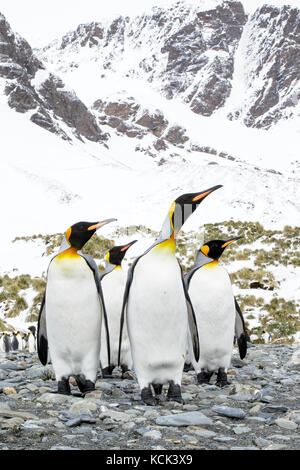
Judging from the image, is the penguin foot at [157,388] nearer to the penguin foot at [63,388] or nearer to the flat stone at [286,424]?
the penguin foot at [63,388]

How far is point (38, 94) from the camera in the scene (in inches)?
2672

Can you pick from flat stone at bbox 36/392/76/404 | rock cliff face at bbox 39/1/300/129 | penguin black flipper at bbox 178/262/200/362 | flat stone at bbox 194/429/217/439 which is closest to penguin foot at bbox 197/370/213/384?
penguin black flipper at bbox 178/262/200/362

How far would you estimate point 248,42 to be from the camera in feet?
522

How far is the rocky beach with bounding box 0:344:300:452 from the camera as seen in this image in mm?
2291

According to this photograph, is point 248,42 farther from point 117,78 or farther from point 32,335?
point 32,335

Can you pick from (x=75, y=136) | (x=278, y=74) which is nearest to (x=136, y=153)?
(x=75, y=136)

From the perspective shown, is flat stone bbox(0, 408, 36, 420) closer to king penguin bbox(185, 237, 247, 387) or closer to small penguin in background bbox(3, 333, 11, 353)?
king penguin bbox(185, 237, 247, 387)

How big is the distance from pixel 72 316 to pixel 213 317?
1349 mm

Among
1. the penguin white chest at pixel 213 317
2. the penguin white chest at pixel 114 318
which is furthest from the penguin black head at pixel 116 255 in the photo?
the penguin white chest at pixel 213 317

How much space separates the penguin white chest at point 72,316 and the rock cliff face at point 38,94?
54.4 m

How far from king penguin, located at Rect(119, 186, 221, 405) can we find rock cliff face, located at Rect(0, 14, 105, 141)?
5464 cm

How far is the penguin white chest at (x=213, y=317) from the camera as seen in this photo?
4293mm

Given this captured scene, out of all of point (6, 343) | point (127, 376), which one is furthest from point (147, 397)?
point (6, 343)
